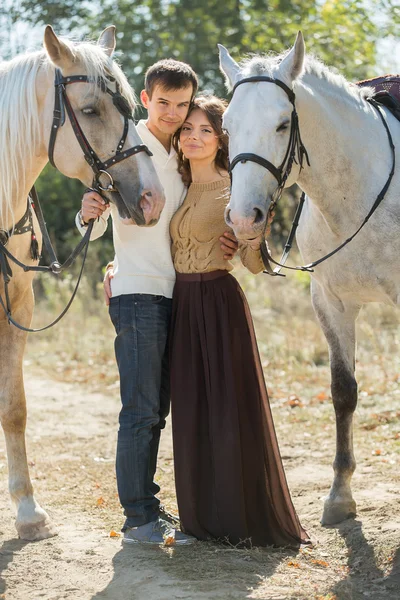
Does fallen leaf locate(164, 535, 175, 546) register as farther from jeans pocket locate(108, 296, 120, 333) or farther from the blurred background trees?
the blurred background trees

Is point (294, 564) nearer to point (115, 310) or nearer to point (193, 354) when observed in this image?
point (193, 354)

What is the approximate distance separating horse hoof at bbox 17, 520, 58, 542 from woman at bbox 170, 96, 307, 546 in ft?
2.22

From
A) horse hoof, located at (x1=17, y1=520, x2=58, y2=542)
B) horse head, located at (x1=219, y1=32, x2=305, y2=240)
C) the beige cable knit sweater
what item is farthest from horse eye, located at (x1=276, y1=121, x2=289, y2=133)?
horse hoof, located at (x1=17, y1=520, x2=58, y2=542)

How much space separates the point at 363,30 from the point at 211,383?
24.5ft

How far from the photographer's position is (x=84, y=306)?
922 cm

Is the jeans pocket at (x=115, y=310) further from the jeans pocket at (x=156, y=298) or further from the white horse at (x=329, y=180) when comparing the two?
the white horse at (x=329, y=180)

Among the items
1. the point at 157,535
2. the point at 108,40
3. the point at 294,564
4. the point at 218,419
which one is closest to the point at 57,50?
the point at 108,40

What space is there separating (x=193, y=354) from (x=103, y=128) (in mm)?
1040

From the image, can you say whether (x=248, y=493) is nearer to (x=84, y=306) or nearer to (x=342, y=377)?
(x=342, y=377)

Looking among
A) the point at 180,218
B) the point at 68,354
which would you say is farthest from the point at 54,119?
the point at 68,354

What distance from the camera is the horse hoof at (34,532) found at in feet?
11.9

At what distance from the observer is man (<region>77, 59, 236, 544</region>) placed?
337 cm

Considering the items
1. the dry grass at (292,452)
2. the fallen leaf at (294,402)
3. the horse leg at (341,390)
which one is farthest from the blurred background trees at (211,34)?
the horse leg at (341,390)

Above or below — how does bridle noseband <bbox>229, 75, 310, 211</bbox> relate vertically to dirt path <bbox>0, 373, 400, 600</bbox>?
above
